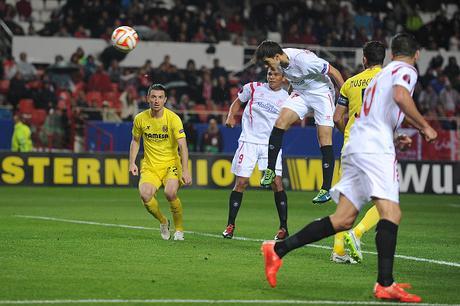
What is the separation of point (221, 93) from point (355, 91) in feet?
65.3

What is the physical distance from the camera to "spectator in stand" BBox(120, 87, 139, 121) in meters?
29.1

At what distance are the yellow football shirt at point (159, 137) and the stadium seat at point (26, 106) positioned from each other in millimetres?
16089

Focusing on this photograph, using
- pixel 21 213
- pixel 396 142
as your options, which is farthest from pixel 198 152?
pixel 396 142

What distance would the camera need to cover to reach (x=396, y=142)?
8.82m

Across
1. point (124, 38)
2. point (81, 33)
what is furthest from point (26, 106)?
point (124, 38)

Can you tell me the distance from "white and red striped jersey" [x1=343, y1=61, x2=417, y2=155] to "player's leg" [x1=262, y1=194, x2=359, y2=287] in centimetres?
49

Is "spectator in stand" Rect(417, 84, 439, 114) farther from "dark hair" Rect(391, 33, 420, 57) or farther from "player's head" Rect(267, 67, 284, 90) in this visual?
"dark hair" Rect(391, 33, 420, 57)

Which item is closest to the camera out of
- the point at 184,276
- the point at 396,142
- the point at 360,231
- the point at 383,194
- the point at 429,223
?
the point at 383,194

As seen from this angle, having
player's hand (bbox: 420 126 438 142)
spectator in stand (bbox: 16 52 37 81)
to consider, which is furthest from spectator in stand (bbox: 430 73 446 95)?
player's hand (bbox: 420 126 438 142)

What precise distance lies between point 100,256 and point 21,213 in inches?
280

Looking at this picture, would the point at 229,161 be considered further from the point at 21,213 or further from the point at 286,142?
the point at 21,213

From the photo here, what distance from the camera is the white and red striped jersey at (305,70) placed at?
12430mm

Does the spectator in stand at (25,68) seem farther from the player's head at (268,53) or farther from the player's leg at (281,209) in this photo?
the player's head at (268,53)

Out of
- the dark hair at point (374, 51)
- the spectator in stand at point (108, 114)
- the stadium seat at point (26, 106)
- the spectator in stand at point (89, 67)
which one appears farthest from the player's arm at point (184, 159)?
the spectator in stand at point (89, 67)
